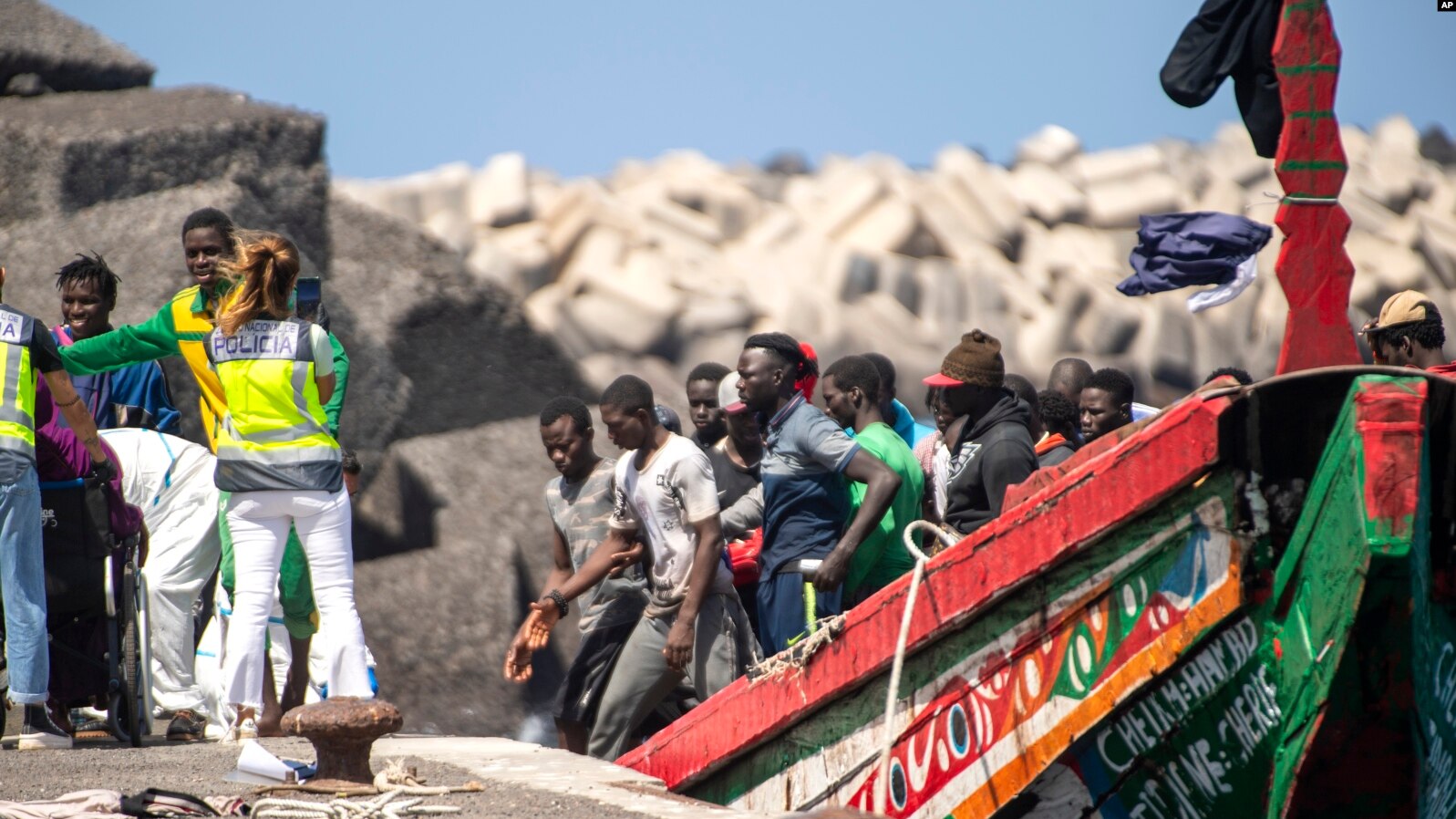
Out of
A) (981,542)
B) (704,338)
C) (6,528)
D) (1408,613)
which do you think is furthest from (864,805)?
(704,338)

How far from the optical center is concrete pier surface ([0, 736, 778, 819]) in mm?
4820

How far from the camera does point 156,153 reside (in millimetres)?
12133

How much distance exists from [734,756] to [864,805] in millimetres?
533

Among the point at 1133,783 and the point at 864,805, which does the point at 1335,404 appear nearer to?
the point at 1133,783

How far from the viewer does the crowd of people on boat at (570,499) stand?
593 cm

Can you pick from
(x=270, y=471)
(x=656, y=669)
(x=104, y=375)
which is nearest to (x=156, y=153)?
(x=104, y=375)

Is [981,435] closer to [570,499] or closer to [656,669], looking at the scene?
[656,669]

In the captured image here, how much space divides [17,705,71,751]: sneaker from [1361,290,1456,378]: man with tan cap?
5.05 meters

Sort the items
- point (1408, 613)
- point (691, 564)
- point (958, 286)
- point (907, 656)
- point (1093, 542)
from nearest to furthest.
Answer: point (1408, 613) < point (1093, 542) < point (907, 656) < point (691, 564) < point (958, 286)

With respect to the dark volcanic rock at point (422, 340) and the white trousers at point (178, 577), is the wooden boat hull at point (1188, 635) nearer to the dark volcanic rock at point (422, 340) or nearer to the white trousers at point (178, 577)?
the white trousers at point (178, 577)

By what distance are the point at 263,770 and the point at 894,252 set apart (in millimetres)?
16044

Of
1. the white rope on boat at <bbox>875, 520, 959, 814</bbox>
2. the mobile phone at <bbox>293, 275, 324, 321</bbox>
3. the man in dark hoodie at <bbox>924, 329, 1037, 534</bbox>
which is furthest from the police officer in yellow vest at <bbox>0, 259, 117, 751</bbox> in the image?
the man in dark hoodie at <bbox>924, 329, 1037, 534</bbox>

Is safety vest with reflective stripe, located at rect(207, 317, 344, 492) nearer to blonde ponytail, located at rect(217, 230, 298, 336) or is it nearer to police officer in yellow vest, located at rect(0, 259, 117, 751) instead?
blonde ponytail, located at rect(217, 230, 298, 336)

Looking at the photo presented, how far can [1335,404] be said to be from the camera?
183 inches
